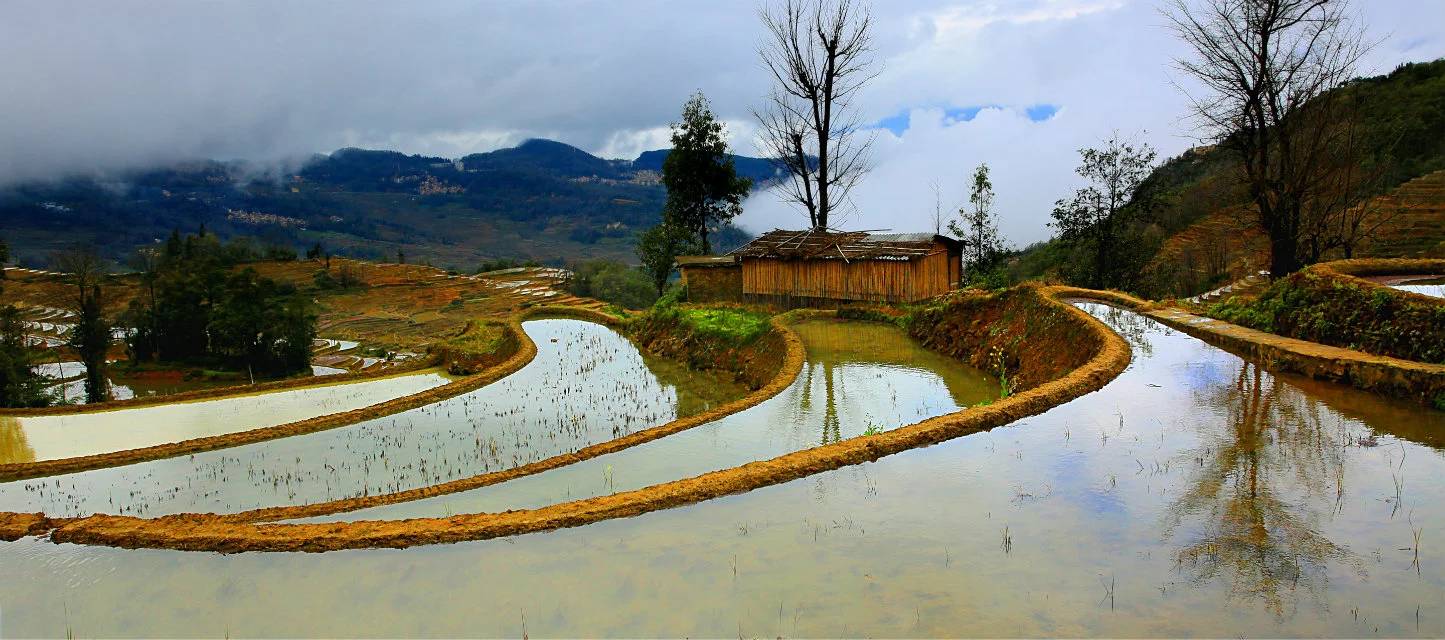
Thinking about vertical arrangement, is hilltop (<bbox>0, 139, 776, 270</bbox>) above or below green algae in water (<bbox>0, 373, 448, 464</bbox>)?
above

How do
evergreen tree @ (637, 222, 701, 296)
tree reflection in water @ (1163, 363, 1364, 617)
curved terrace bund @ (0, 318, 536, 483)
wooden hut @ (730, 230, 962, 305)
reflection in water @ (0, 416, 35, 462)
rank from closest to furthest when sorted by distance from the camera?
tree reflection in water @ (1163, 363, 1364, 617)
curved terrace bund @ (0, 318, 536, 483)
reflection in water @ (0, 416, 35, 462)
wooden hut @ (730, 230, 962, 305)
evergreen tree @ (637, 222, 701, 296)

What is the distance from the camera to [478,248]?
162m

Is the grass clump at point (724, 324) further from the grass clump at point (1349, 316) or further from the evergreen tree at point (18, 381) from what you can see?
the evergreen tree at point (18, 381)

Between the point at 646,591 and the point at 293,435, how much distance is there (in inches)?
351

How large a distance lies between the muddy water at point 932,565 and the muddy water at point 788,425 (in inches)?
59.4

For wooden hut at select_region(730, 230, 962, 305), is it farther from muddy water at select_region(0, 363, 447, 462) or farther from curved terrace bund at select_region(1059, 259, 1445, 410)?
muddy water at select_region(0, 363, 447, 462)

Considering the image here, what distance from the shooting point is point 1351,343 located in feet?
29.2

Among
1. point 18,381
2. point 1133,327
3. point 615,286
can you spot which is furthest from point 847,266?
point 615,286

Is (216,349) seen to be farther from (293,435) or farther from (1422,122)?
(1422,122)

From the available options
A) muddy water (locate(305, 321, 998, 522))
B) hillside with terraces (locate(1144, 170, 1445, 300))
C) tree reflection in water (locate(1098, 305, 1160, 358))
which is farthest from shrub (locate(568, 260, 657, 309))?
tree reflection in water (locate(1098, 305, 1160, 358))

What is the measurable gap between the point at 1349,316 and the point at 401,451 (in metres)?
12.2

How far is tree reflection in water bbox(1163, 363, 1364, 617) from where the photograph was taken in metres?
4.06

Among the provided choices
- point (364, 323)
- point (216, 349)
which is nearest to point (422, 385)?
point (216, 349)

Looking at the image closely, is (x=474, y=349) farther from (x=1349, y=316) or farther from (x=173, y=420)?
(x=1349, y=316)
